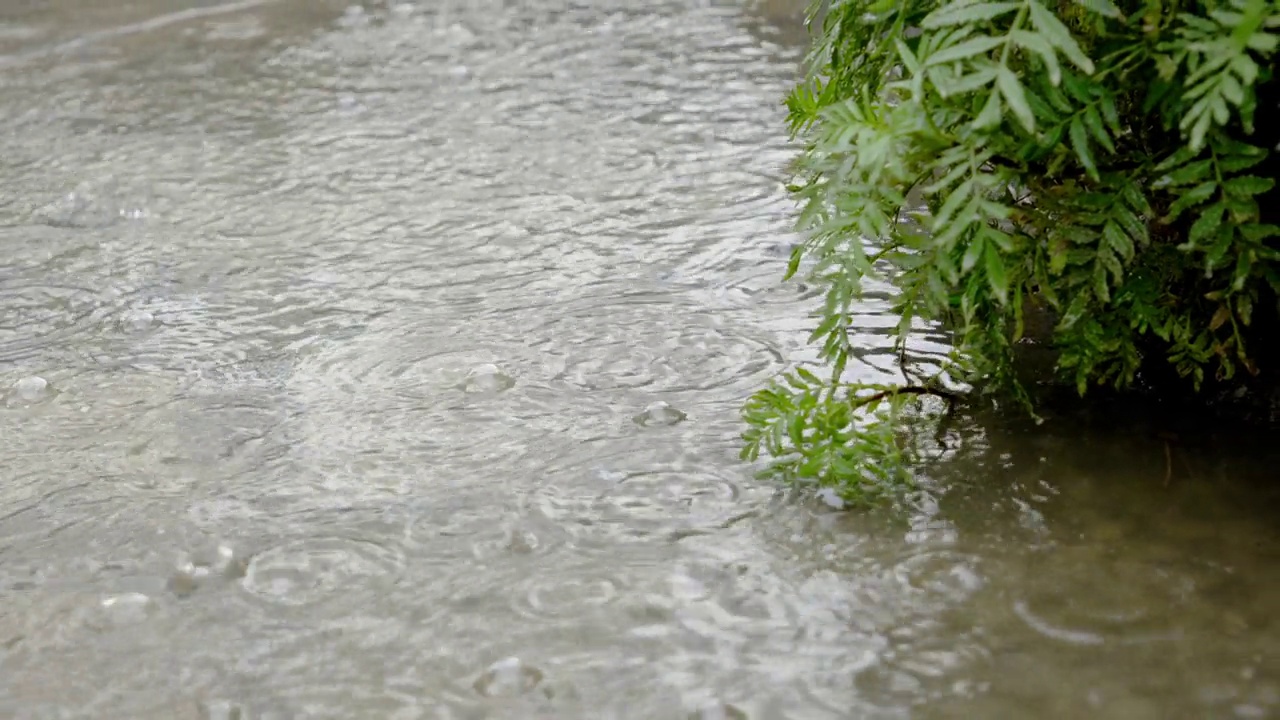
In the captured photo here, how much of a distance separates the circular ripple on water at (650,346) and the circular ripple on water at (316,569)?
22.7 inches

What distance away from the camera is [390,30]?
4629 mm

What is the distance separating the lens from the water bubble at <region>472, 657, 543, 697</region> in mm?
1547

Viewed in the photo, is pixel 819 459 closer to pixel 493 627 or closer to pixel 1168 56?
pixel 493 627

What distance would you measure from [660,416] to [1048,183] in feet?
2.47

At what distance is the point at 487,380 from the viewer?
2291mm

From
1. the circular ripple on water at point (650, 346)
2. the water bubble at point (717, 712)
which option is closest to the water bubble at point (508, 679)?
the water bubble at point (717, 712)

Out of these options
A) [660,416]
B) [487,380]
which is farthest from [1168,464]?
[487,380]

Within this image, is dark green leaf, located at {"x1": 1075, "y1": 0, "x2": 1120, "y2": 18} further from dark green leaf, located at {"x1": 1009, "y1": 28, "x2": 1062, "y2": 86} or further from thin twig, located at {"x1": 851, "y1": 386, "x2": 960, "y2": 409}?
thin twig, located at {"x1": 851, "y1": 386, "x2": 960, "y2": 409}

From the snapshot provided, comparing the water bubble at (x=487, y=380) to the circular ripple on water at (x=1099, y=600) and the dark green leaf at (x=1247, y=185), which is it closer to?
the circular ripple on water at (x=1099, y=600)

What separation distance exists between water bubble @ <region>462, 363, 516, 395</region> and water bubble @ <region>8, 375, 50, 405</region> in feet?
2.68

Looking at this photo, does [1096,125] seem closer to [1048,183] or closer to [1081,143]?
[1081,143]

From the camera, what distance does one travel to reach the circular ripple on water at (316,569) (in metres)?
1.74

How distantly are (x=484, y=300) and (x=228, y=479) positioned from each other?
0.76 meters

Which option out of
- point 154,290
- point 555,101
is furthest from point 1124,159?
point 555,101
